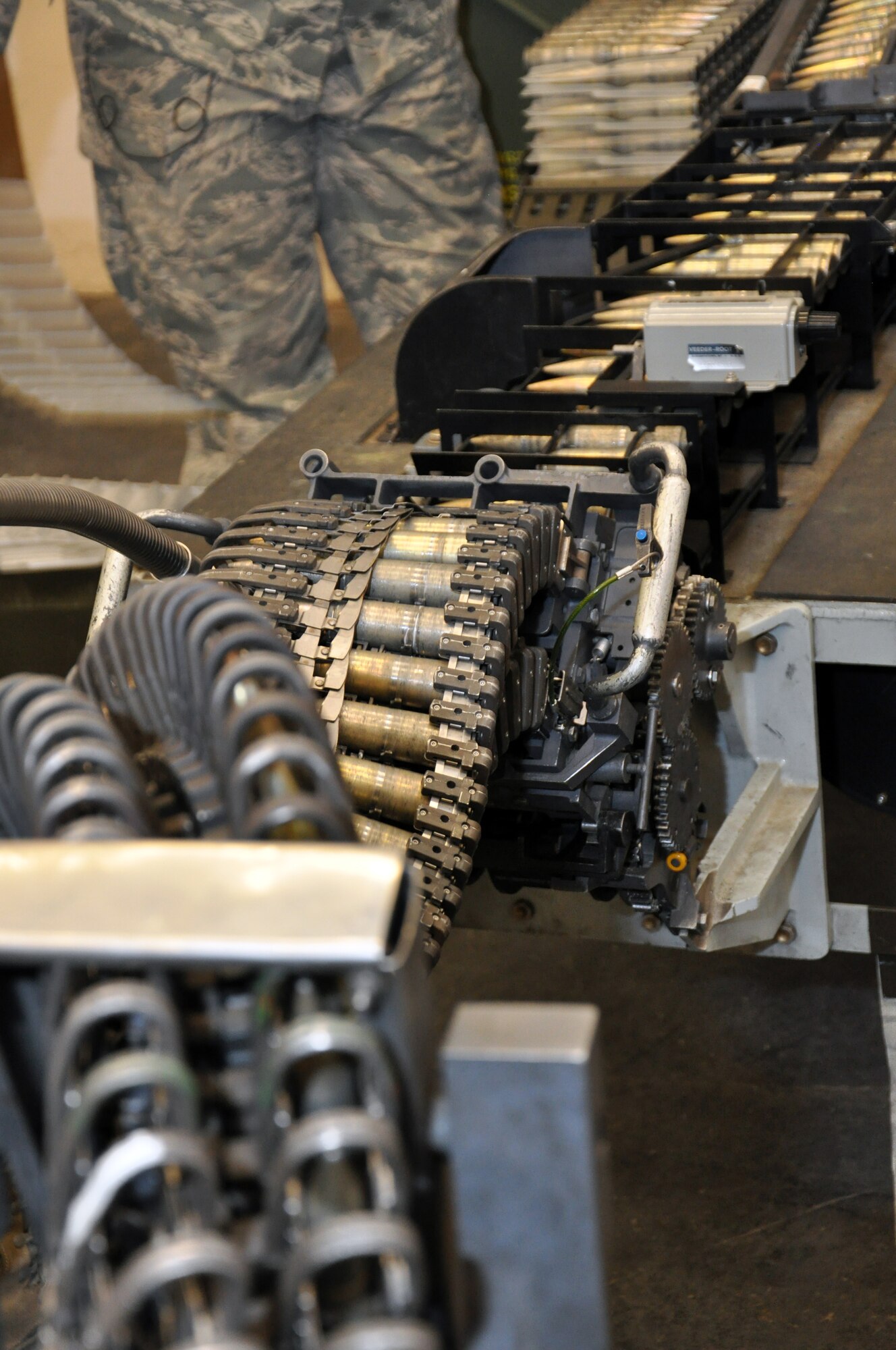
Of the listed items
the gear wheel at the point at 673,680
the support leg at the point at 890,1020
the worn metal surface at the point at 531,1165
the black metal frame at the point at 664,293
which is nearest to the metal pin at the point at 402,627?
the gear wheel at the point at 673,680

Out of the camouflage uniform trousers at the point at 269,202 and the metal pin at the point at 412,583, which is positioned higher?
the metal pin at the point at 412,583

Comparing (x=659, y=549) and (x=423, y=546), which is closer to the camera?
(x=423, y=546)

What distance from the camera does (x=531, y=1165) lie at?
0.73 m

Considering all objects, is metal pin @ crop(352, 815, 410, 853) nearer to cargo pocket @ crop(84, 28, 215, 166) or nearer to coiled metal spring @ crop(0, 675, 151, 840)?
coiled metal spring @ crop(0, 675, 151, 840)

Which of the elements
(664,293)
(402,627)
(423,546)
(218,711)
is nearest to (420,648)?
(402,627)

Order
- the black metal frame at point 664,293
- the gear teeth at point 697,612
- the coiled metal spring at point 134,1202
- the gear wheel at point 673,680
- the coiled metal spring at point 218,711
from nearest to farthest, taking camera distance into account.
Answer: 1. the coiled metal spring at point 134,1202
2. the coiled metal spring at point 218,711
3. the gear wheel at point 673,680
4. the gear teeth at point 697,612
5. the black metal frame at point 664,293

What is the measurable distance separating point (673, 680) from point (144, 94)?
3.26 meters

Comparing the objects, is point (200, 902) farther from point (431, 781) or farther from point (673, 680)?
point (673, 680)

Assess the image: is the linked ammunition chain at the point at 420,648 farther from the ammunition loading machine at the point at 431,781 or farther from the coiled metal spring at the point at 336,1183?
the coiled metal spring at the point at 336,1183

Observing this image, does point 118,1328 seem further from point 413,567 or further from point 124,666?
point 413,567

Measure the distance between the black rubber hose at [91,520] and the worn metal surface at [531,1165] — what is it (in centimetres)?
93

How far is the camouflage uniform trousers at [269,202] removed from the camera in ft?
15.1

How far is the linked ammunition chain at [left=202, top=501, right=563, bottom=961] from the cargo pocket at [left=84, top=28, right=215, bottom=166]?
3092 millimetres

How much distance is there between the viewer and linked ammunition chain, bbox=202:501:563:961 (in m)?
1.62
